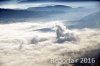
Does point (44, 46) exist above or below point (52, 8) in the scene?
below

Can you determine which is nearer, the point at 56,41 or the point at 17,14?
the point at 56,41

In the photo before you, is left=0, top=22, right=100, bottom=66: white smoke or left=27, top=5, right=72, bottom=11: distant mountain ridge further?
left=27, top=5, right=72, bottom=11: distant mountain ridge

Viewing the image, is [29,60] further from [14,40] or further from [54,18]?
[54,18]

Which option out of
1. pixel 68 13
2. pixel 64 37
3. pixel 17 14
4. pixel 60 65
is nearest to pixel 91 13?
pixel 68 13

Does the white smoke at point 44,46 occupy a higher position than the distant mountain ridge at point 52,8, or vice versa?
the distant mountain ridge at point 52,8

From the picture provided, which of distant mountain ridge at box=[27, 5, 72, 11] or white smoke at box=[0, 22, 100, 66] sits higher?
distant mountain ridge at box=[27, 5, 72, 11]

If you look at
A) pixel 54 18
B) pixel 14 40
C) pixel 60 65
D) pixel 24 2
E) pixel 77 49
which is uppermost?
pixel 24 2

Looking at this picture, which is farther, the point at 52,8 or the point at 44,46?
the point at 52,8

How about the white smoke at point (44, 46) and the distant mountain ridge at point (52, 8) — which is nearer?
the white smoke at point (44, 46)
